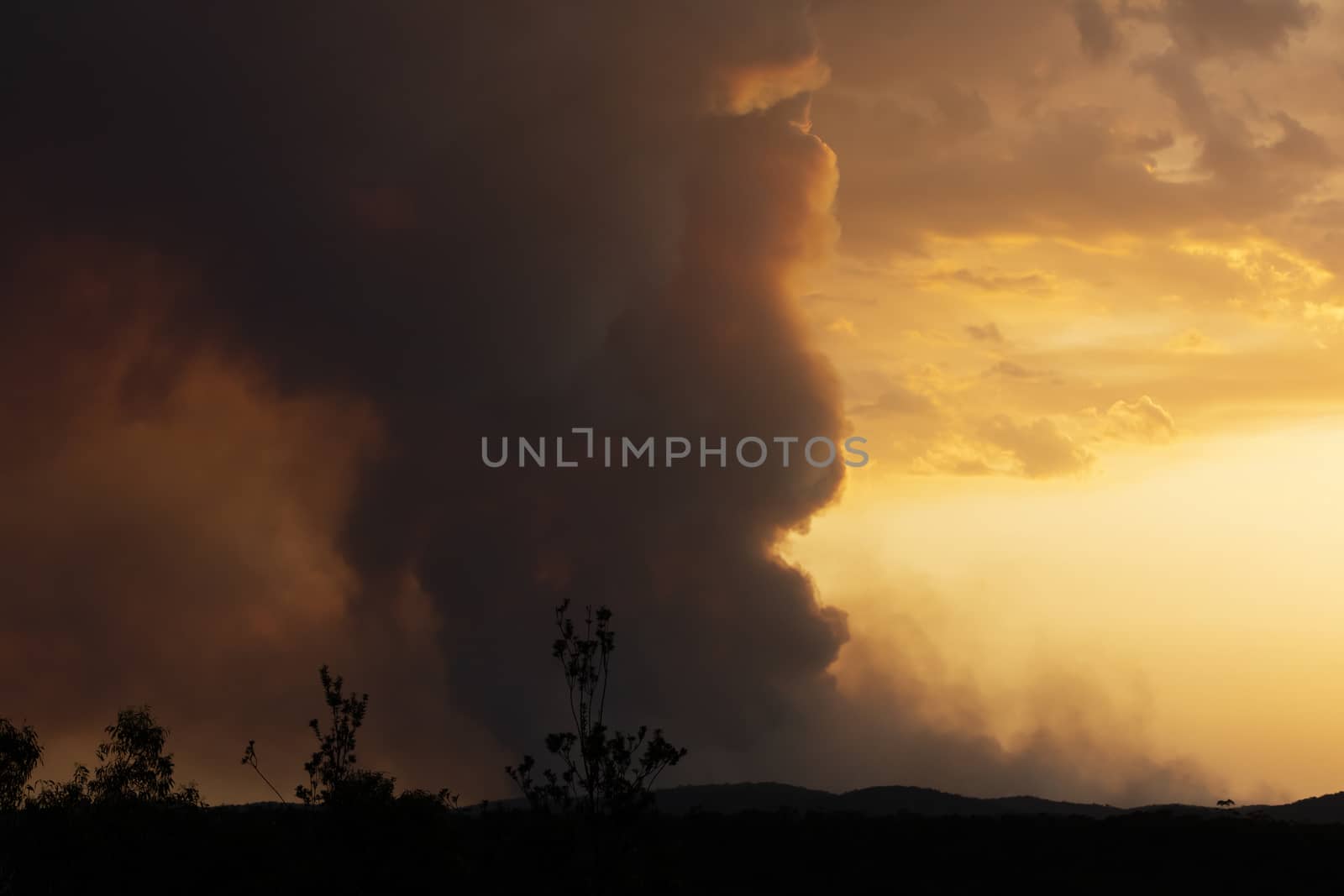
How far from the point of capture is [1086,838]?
10556cm

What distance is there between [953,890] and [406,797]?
61.4 meters

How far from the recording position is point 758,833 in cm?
11938

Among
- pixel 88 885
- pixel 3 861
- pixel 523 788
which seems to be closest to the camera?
pixel 523 788

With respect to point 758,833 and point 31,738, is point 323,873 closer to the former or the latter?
point 31,738

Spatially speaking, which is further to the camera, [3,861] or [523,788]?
[3,861]

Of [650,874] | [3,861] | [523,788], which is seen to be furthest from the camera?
[3,861]

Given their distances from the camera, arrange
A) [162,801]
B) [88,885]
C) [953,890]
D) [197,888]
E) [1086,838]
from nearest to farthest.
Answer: [88,885] < [162,801] < [197,888] < [953,890] < [1086,838]

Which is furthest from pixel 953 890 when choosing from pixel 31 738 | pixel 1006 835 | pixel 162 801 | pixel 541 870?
pixel 31 738

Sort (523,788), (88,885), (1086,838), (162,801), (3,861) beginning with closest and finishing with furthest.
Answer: (523,788) < (3,861) < (88,885) < (162,801) < (1086,838)

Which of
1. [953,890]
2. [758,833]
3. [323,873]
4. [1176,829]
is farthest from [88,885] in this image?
[1176,829]

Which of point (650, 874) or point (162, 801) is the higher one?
point (162, 801)

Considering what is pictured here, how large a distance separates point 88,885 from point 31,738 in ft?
24.6

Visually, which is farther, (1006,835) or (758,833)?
(758,833)

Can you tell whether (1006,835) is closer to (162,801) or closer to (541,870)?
(541,870)
